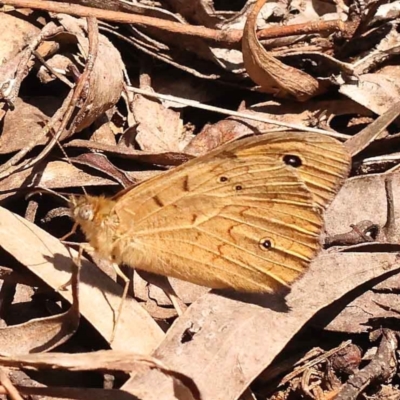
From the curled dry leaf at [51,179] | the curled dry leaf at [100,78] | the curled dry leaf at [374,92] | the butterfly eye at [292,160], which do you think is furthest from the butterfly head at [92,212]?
the curled dry leaf at [374,92]

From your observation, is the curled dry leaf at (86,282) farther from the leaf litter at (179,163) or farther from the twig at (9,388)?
the twig at (9,388)

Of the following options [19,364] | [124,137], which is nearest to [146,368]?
[19,364]

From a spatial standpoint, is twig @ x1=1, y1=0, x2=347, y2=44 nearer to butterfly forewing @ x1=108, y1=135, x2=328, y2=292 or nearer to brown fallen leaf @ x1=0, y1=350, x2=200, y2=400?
butterfly forewing @ x1=108, y1=135, x2=328, y2=292

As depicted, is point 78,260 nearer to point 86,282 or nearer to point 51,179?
point 86,282

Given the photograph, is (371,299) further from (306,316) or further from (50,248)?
(50,248)

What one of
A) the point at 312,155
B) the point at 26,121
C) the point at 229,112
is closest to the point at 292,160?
the point at 312,155

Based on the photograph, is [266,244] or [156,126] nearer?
[266,244]

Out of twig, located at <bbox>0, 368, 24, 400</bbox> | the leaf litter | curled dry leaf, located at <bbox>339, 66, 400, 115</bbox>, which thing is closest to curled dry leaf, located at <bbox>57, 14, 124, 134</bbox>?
the leaf litter
